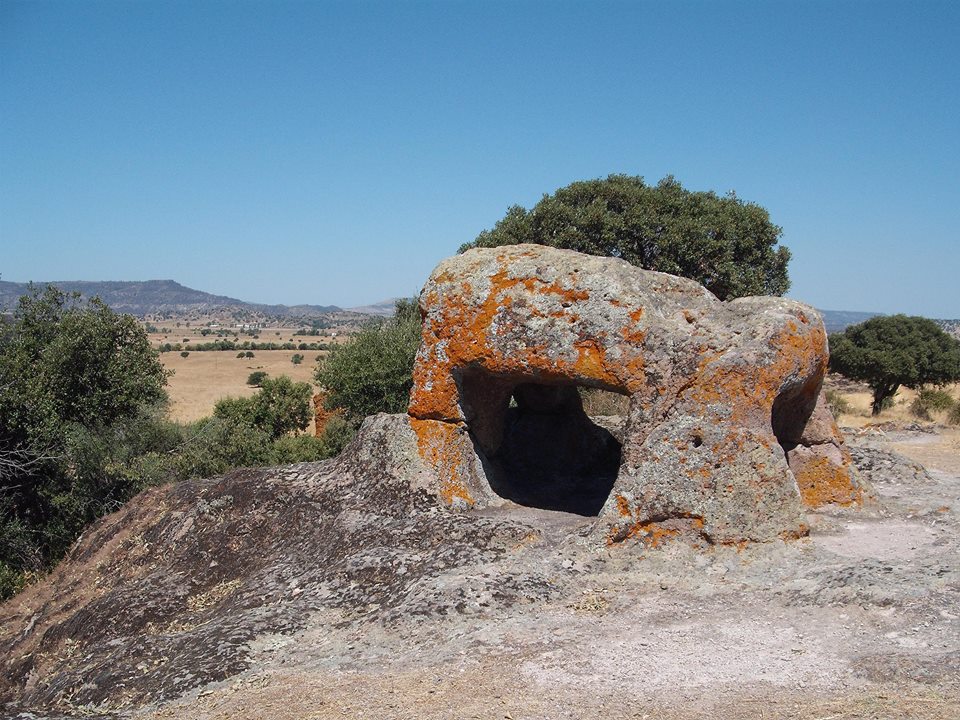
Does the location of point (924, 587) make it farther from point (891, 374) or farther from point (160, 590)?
point (891, 374)

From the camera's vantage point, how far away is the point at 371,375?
54.7 ft

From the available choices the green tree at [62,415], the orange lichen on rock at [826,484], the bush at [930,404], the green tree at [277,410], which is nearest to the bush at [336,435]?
the green tree at [62,415]

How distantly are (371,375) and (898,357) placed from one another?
20443mm

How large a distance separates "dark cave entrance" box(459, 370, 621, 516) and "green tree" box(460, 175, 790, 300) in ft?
23.5

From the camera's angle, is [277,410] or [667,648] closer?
[667,648]

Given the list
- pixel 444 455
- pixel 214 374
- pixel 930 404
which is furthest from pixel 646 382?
pixel 214 374

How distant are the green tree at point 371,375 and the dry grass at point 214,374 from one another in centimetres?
1761

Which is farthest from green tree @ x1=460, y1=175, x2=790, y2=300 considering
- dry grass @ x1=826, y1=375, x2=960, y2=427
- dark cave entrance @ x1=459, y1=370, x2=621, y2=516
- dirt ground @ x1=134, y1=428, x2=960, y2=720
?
dirt ground @ x1=134, y1=428, x2=960, y2=720

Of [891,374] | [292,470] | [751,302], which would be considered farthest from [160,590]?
[891,374]

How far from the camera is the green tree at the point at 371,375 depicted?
54.6 ft

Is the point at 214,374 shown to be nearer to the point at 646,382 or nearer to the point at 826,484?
the point at 646,382

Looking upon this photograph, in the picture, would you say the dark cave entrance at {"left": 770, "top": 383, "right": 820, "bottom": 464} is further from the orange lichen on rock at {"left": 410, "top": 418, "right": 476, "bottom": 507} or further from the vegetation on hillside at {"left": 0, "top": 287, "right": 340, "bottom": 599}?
the vegetation on hillside at {"left": 0, "top": 287, "right": 340, "bottom": 599}

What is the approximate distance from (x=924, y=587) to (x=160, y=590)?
7.43 metres

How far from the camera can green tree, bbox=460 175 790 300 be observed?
18547mm
